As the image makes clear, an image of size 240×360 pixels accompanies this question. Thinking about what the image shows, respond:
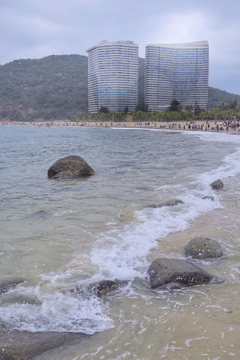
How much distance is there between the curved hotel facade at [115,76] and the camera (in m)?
153

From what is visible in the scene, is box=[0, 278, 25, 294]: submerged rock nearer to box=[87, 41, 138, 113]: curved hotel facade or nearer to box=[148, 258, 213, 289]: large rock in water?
A: box=[148, 258, 213, 289]: large rock in water

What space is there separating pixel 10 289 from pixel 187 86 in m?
161

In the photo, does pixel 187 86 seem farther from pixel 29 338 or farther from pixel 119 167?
pixel 29 338

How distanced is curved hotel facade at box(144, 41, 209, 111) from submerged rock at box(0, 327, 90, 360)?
152 meters

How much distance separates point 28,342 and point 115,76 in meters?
164

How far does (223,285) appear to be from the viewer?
12.8ft

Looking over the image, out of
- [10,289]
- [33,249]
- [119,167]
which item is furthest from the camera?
[119,167]

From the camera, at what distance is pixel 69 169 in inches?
490

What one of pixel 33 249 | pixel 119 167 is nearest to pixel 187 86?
pixel 119 167

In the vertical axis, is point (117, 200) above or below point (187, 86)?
below

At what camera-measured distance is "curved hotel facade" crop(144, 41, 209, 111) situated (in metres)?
148

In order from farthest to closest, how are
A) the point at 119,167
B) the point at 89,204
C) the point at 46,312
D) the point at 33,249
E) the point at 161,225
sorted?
the point at 119,167 < the point at 89,204 < the point at 161,225 < the point at 33,249 < the point at 46,312

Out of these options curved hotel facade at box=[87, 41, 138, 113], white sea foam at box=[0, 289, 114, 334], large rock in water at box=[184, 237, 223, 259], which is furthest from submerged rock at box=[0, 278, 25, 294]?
curved hotel facade at box=[87, 41, 138, 113]

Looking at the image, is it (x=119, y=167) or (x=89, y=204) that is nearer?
(x=89, y=204)
